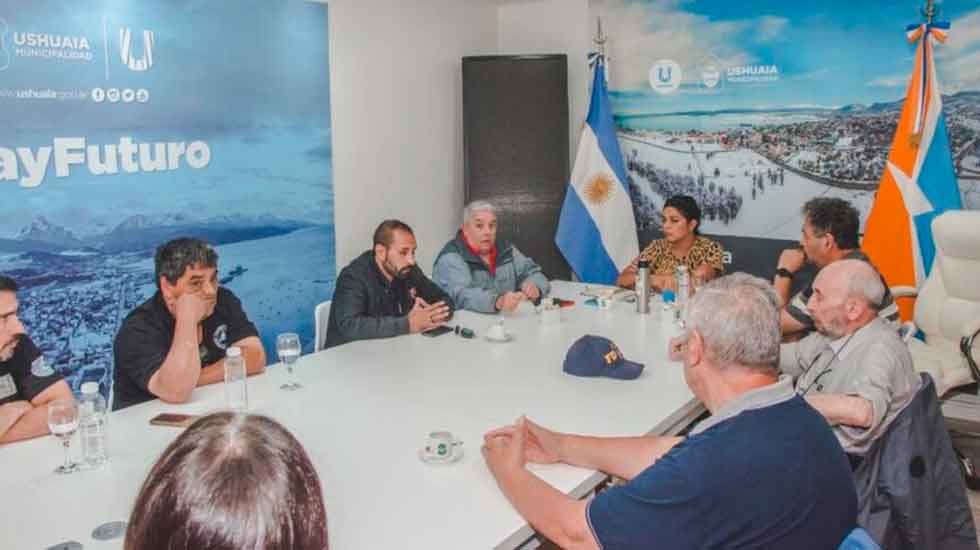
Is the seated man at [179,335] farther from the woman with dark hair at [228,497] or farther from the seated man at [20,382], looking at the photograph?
the woman with dark hair at [228,497]

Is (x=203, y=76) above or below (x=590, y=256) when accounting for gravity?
above

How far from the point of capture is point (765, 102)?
5.34 m

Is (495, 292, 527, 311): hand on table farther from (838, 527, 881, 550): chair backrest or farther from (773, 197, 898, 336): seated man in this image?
(838, 527, 881, 550): chair backrest

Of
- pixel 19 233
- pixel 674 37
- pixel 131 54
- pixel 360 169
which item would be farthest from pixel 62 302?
pixel 674 37

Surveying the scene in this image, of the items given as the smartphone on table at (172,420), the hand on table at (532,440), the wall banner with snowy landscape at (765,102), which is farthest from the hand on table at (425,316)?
the wall banner with snowy landscape at (765,102)

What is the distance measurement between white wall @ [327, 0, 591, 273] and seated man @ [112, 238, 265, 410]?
2244 millimetres

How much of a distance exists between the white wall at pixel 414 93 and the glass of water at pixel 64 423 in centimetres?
320

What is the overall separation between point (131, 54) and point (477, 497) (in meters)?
3.10

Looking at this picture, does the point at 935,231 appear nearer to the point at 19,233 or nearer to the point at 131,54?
the point at 131,54

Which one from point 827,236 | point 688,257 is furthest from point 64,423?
point 688,257

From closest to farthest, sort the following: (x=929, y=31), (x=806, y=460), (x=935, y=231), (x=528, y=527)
Answer: 1. (x=806, y=460)
2. (x=528, y=527)
3. (x=935, y=231)
4. (x=929, y=31)

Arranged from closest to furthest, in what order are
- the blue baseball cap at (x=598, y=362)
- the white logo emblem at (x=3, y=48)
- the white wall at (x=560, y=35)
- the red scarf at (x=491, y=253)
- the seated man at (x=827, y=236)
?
the blue baseball cap at (x=598, y=362) → the white logo emblem at (x=3, y=48) → the seated man at (x=827, y=236) → the red scarf at (x=491, y=253) → the white wall at (x=560, y=35)

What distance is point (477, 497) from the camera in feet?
6.43

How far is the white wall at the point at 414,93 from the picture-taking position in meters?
5.21
